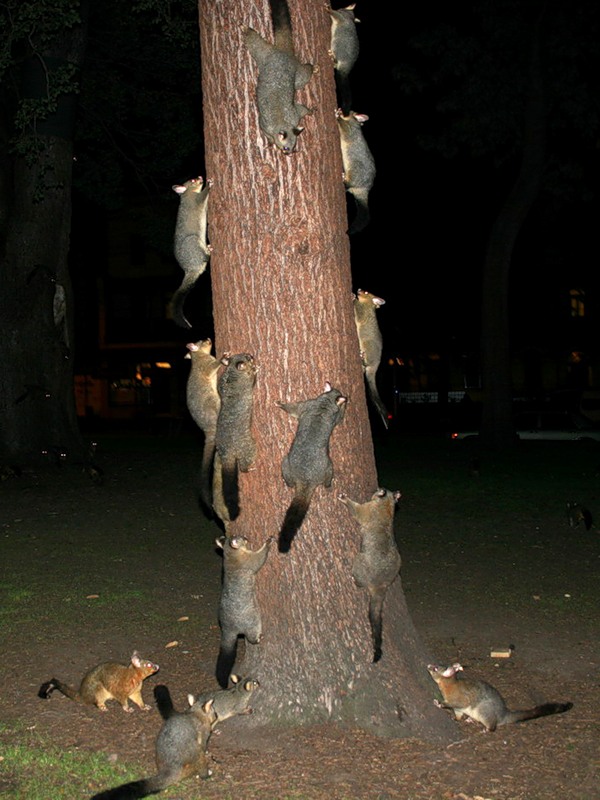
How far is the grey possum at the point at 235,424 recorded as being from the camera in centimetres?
559

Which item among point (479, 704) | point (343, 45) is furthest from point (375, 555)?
point (343, 45)

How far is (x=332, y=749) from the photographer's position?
206 inches

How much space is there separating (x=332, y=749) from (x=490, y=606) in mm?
3517

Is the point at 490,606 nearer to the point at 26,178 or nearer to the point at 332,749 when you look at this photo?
the point at 332,749

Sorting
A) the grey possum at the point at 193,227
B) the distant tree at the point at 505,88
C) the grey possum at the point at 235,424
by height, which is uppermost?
the distant tree at the point at 505,88

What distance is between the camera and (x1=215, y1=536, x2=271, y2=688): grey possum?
5.68m

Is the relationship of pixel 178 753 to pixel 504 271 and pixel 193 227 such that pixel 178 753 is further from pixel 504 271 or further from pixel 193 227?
pixel 504 271

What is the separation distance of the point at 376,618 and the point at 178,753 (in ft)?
4.83

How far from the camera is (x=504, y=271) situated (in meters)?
23.4

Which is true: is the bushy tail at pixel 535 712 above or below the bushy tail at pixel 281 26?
below

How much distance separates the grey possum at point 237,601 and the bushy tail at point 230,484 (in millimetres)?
218

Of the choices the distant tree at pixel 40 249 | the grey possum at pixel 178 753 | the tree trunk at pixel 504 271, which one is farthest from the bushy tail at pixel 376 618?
the tree trunk at pixel 504 271

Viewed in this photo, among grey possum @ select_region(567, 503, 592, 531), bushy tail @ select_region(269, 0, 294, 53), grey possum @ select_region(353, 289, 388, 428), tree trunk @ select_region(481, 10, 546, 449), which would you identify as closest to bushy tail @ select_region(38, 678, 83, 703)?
grey possum @ select_region(353, 289, 388, 428)

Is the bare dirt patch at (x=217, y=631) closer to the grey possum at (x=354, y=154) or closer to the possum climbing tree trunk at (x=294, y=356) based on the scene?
the possum climbing tree trunk at (x=294, y=356)
